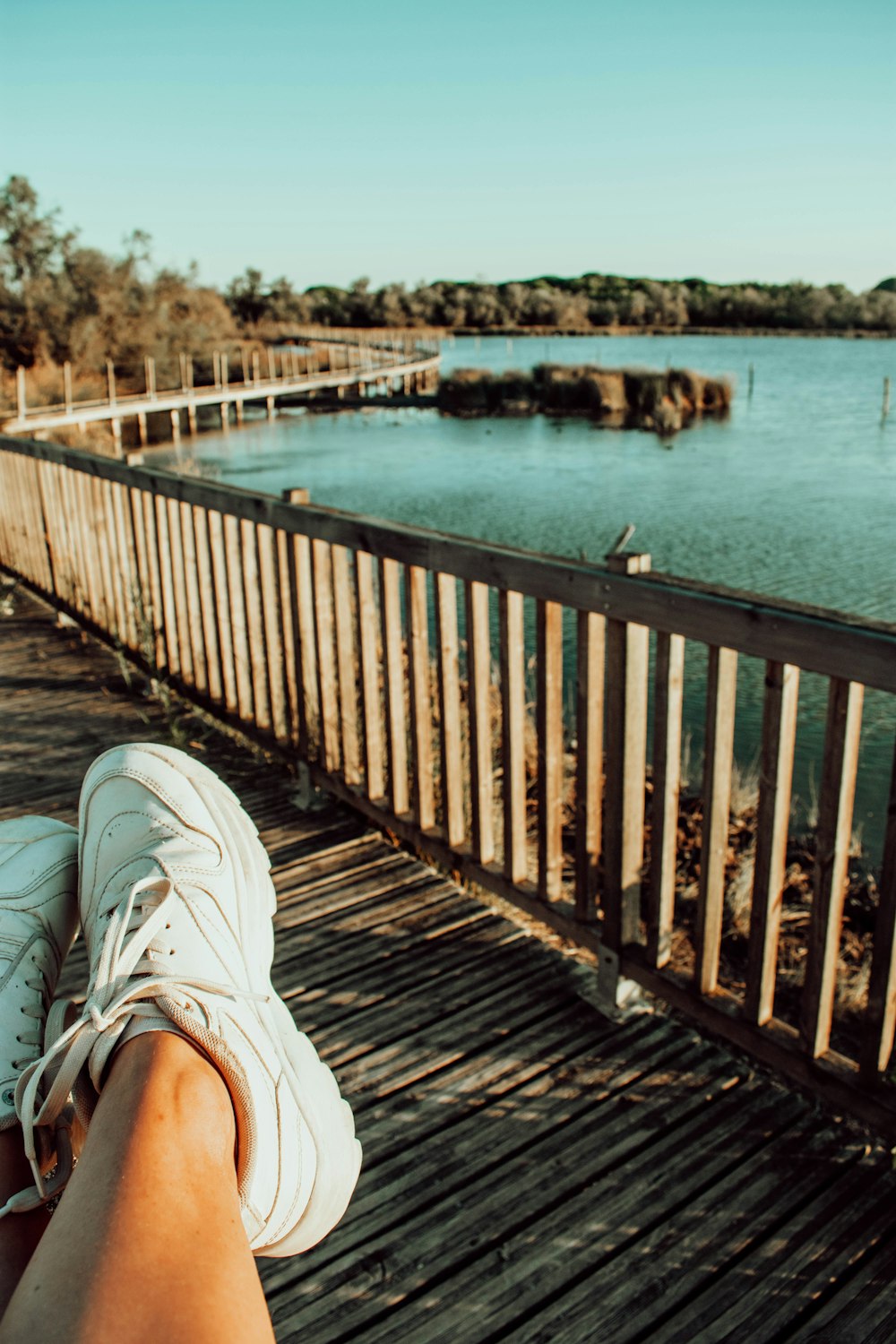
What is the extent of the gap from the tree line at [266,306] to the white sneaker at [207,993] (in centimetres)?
3859

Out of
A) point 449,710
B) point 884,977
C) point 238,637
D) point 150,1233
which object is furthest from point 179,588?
point 150,1233

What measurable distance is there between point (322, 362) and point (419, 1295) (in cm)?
5606

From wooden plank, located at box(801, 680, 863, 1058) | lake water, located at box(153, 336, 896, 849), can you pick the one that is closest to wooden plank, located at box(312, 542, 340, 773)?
wooden plank, located at box(801, 680, 863, 1058)

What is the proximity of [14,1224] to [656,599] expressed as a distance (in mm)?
1367

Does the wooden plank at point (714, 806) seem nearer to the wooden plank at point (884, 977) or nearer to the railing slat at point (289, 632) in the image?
the wooden plank at point (884, 977)

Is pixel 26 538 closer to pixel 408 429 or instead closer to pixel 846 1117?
pixel 846 1117

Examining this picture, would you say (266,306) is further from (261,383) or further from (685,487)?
(685,487)

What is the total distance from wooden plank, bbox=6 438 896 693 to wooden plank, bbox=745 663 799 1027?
85 mm

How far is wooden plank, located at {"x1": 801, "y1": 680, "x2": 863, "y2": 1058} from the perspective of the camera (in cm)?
160

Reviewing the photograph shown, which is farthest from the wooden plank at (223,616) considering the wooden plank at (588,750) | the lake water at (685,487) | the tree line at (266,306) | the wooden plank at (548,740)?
the tree line at (266,306)

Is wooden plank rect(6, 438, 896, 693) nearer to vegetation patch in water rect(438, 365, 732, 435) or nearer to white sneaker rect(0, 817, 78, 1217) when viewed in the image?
white sneaker rect(0, 817, 78, 1217)

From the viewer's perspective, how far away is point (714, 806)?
191 cm

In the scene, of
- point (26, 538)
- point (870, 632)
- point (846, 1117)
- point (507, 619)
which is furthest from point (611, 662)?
point (26, 538)

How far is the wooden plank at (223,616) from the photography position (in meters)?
3.62
